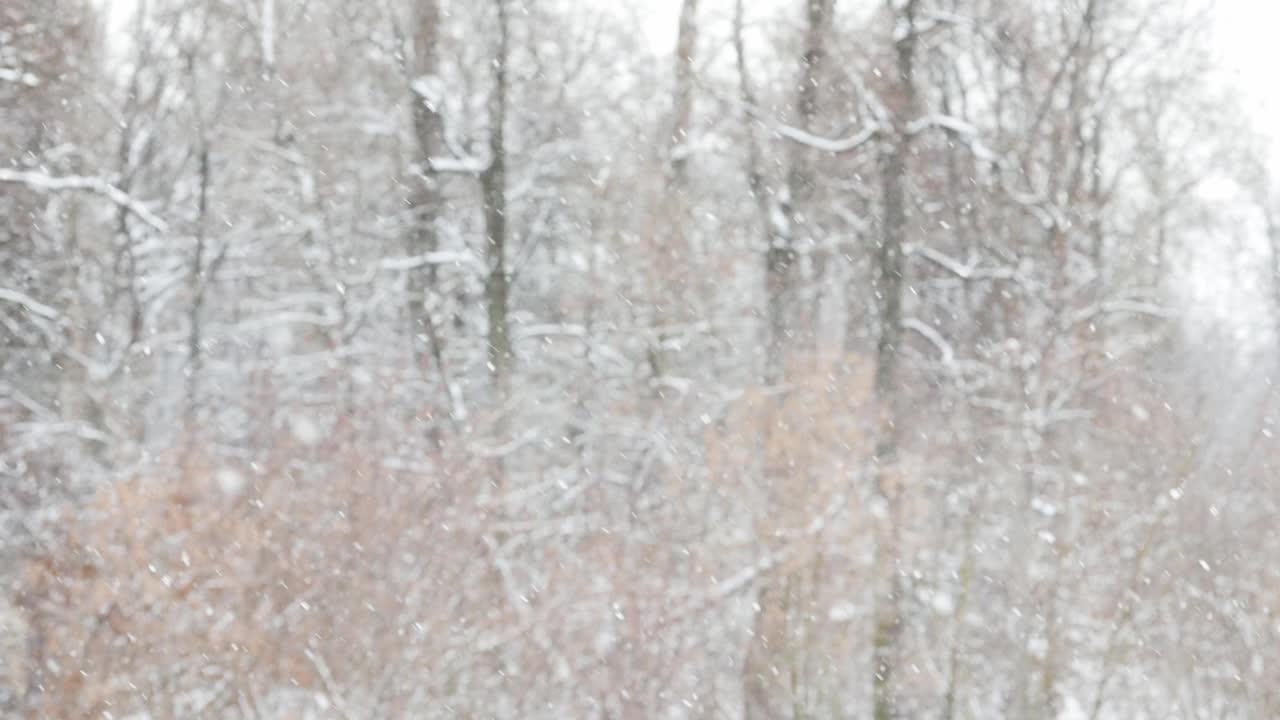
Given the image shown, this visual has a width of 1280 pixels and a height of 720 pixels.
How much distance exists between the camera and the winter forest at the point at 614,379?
11867mm

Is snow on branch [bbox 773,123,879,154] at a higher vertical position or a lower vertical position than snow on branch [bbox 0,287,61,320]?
higher

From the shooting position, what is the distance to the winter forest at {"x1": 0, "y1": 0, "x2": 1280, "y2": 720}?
11867 mm

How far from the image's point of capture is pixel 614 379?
55.4 feet

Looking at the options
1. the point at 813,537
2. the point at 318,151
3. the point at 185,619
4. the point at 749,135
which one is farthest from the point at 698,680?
the point at 318,151

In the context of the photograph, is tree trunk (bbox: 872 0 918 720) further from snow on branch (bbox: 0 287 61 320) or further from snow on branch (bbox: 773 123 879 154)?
snow on branch (bbox: 0 287 61 320)

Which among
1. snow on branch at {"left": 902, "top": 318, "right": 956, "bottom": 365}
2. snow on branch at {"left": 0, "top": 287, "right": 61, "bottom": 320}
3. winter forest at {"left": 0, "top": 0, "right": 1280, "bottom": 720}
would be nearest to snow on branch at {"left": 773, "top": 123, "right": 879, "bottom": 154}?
winter forest at {"left": 0, "top": 0, "right": 1280, "bottom": 720}

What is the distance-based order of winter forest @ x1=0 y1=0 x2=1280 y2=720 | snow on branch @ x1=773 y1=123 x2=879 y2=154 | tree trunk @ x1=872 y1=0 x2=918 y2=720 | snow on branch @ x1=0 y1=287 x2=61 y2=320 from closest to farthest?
winter forest @ x1=0 y1=0 x2=1280 y2=720, snow on branch @ x1=0 y1=287 x2=61 y2=320, tree trunk @ x1=872 y1=0 x2=918 y2=720, snow on branch @ x1=773 y1=123 x2=879 y2=154

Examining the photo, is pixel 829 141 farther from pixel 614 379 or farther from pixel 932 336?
pixel 614 379

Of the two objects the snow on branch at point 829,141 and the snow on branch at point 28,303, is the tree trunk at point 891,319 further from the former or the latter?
the snow on branch at point 28,303

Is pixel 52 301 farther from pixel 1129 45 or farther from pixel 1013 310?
pixel 1129 45

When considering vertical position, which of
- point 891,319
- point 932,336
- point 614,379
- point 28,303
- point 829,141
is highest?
point 829,141

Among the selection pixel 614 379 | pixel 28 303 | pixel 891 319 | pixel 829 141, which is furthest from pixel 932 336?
pixel 28 303

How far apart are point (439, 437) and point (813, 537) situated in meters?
3.71

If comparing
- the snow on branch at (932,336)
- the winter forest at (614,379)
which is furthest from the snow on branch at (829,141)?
the snow on branch at (932,336)
